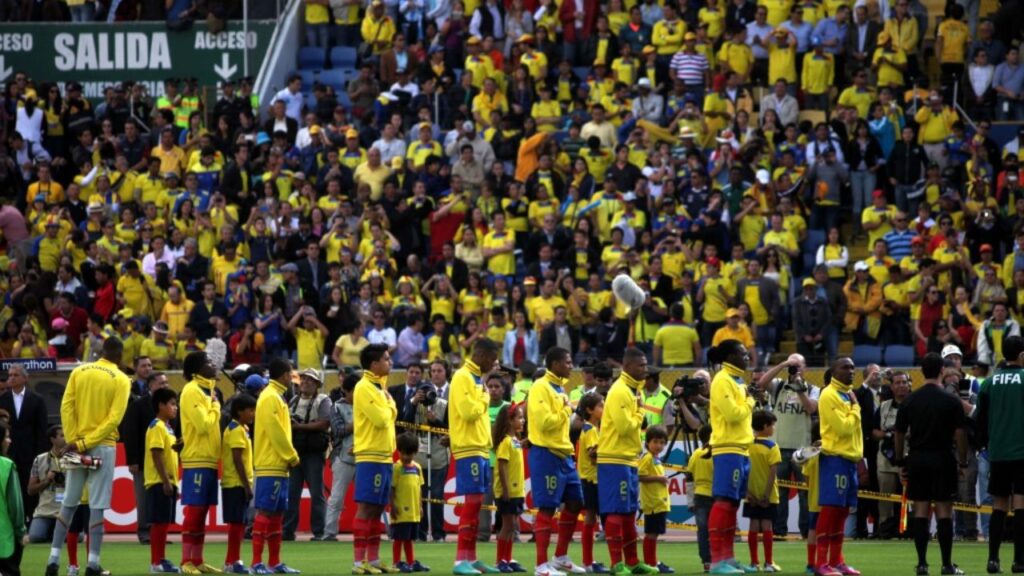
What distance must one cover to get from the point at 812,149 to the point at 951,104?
3.61 m

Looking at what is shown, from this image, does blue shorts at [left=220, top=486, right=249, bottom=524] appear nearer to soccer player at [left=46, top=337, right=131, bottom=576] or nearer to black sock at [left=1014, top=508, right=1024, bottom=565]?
soccer player at [left=46, top=337, right=131, bottom=576]

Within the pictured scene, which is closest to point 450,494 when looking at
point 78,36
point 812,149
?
point 812,149

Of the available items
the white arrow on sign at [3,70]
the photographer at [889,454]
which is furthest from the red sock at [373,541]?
the white arrow on sign at [3,70]

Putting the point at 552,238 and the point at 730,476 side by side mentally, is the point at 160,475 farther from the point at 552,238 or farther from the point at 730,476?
the point at 552,238

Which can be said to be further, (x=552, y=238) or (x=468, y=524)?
(x=552, y=238)

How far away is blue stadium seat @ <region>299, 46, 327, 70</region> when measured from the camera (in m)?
37.6

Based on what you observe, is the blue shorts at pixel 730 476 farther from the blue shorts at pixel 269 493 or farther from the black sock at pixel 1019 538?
the blue shorts at pixel 269 493

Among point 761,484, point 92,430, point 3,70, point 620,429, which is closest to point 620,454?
point 620,429

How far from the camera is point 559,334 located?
90.7 ft

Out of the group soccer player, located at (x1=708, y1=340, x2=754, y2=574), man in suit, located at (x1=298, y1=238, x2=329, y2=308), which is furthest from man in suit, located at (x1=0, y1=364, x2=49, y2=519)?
soccer player, located at (x1=708, y1=340, x2=754, y2=574)

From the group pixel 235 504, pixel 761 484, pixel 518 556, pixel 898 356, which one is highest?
pixel 898 356

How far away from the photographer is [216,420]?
18.2m

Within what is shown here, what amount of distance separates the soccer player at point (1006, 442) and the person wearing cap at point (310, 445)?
27.3 ft

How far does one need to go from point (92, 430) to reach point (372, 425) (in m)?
2.61
